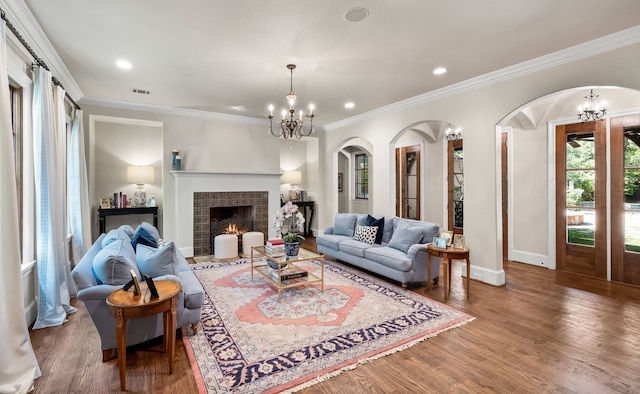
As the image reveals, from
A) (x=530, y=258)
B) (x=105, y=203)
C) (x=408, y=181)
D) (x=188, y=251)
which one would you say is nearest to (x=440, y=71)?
(x=530, y=258)

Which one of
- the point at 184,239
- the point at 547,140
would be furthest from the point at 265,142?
the point at 547,140

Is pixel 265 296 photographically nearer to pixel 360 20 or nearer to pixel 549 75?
pixel 360 20

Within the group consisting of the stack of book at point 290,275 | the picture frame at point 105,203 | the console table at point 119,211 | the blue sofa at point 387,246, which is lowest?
the stack of book at point 290,275

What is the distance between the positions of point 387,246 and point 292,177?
405cm

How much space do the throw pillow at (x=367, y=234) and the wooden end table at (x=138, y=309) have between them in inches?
126

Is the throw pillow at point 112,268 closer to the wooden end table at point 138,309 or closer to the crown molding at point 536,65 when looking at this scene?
the wooden end table at point 138,309

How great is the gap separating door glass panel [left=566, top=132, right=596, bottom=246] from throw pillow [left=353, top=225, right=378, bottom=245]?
3.11 m

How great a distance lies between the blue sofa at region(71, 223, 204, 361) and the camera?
7.68 ft

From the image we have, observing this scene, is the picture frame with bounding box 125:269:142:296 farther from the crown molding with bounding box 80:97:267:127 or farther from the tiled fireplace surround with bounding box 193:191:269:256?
the crown molding with bounding box 80:97:267:127

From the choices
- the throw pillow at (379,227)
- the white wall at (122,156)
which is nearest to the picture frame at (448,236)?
the throw pillow at (379,227)

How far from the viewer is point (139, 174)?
591cm

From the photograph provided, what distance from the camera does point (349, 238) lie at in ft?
17.8

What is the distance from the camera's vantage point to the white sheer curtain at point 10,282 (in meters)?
2.09

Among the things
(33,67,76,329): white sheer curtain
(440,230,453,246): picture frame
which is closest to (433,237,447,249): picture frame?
(440,230,453,246): picture frame
